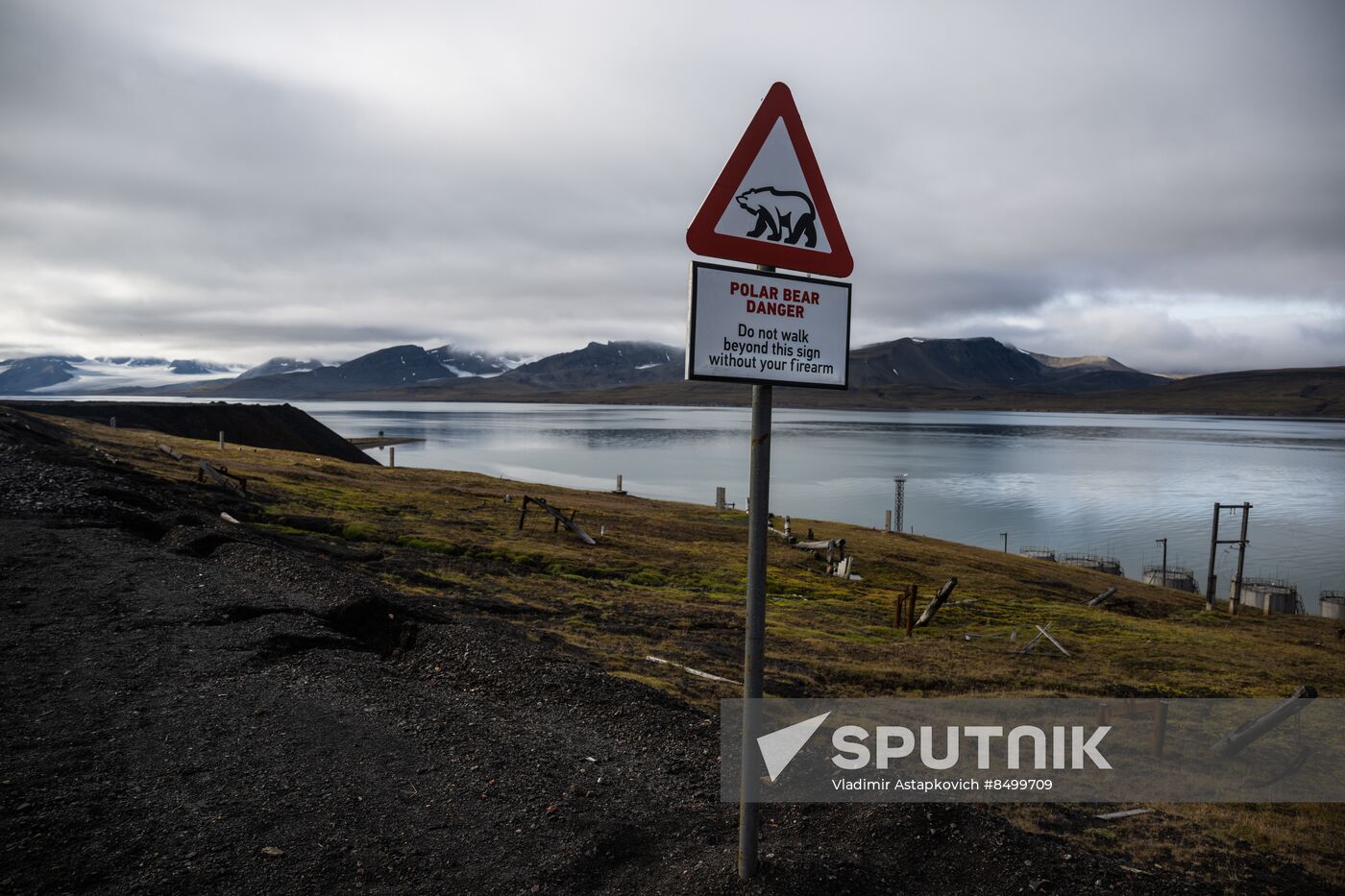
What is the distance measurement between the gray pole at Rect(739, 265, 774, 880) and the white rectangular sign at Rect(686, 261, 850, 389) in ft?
0.53

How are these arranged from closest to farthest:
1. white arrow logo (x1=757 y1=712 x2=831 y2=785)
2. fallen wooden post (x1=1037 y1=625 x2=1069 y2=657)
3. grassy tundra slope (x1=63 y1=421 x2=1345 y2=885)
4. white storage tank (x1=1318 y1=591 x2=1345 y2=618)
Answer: white arrow logo (x1=757 y1=712 x2=831 y2=785) → grassy tundra slope (x1=63 y1=421 x2=1345 y2=885) → fallen wooden post (x1=1037 y1=625 x2=1069 y2=657) → white storage tank (x1=1318 y1=591 x2=1345 y2=618)

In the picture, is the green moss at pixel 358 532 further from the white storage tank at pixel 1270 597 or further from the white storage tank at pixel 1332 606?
the white storage tank at pixel 1332 606

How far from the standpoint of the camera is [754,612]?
4293mm

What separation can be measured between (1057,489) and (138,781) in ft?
337

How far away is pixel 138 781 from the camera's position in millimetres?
5809

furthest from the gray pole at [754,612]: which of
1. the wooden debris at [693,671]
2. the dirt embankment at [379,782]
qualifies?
the wooden debris at [693,671]

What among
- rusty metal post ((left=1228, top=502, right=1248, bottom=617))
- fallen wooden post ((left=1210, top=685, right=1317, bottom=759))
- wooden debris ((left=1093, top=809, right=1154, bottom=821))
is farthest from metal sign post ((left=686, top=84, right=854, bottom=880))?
rusty metal post ((left=1228, top=502, right=1248, bottom=617))

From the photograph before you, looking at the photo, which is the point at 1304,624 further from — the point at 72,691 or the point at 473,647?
the point at 72,691

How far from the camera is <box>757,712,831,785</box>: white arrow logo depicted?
716cm

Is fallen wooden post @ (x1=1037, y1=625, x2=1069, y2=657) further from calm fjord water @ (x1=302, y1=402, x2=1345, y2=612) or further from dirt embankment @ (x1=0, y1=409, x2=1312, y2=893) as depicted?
calm fjord water @ (x1=302, y1=402, x2=1345, y2=612)

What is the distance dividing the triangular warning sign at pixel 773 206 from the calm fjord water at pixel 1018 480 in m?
59.7

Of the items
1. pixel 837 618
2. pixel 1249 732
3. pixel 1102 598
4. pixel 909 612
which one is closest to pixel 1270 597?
pixel 1102 598

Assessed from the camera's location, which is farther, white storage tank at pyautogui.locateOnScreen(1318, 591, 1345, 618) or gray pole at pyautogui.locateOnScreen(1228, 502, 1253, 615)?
white storage tank at pyautogui.locateOnScreen(1318, 591, 1345, 618)

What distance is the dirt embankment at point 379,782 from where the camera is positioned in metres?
4.96
